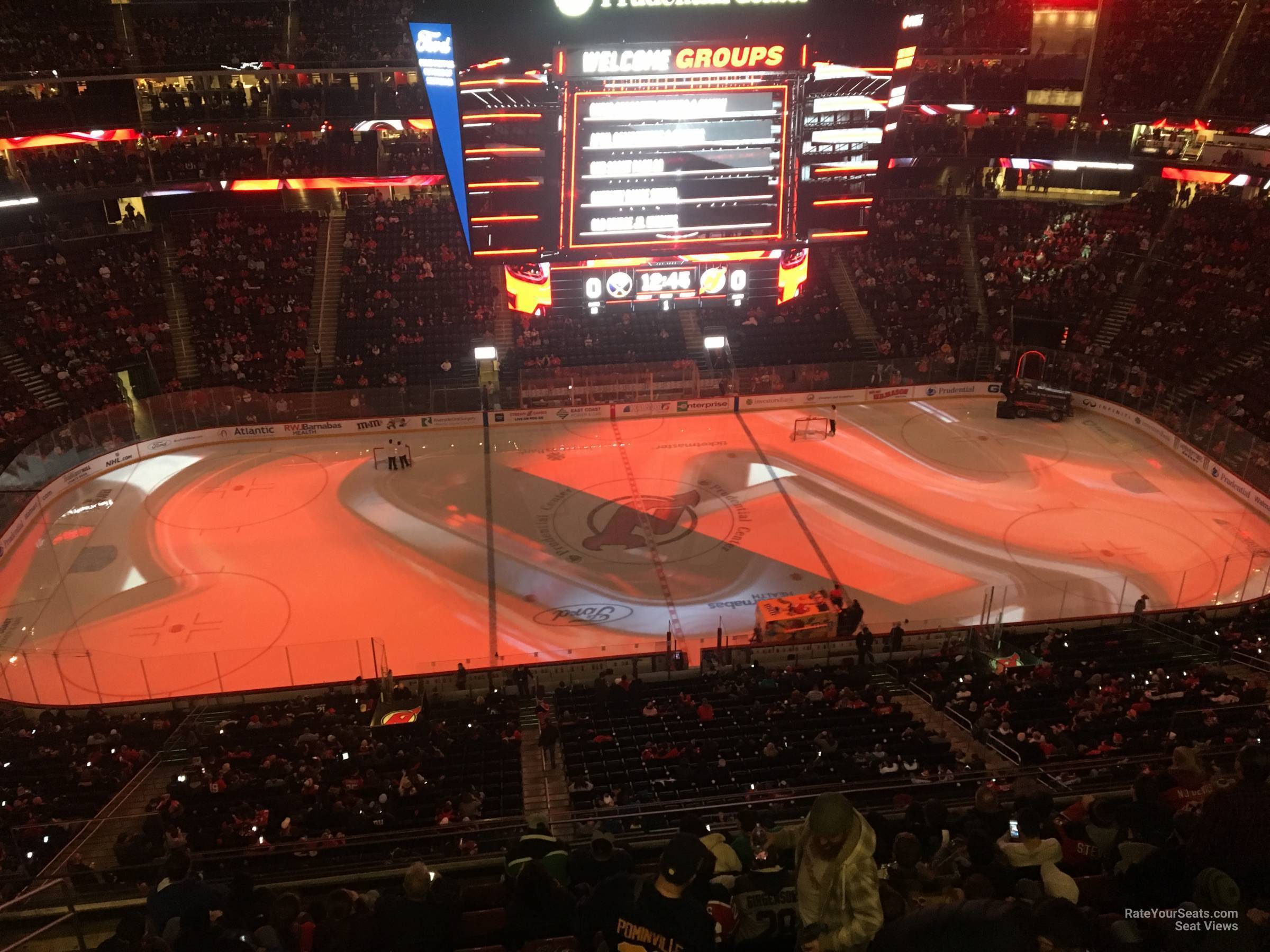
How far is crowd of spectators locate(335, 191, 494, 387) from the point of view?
1355 inches

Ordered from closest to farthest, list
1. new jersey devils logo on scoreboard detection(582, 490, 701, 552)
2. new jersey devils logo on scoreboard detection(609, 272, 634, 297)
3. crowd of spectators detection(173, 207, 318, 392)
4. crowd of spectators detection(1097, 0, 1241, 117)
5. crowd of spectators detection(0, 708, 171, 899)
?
1. crowd of spectators detection(0, 708, 171, 899)
2. new jersey devils logo on scoreboard detection(609, 272, 634, 297)
3. new jersey devils logo on scoreboard detection(582, 490, 701, 552)
4. crowd of spectators detection(173, 207, 318, 392)
5. crowd of spectators detection(1097, 0, 1241, 117)

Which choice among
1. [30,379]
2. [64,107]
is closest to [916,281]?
[30,379]

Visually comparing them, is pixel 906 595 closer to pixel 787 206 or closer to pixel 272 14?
pixel 787 206

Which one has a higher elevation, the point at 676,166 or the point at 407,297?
the point at 676,166

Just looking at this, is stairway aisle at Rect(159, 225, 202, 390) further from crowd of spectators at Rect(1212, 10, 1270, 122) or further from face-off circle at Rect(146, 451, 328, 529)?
crowd of spectators at Rect(1212, 10, 1270, 122)

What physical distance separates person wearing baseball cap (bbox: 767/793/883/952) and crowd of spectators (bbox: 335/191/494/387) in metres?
30.1

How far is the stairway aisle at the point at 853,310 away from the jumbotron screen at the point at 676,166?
46.2ft

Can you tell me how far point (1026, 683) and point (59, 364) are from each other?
30.5 metres

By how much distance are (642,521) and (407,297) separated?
16543 millimetres

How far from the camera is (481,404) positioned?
32.9 meters

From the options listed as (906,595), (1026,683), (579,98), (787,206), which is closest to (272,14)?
(579,98)

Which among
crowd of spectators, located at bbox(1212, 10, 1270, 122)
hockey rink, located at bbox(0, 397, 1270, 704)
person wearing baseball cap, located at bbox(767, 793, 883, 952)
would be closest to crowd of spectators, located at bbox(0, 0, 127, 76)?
hockey rink, located at bbox(0, 397, 1270, 704)

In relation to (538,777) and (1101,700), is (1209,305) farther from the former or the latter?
(538,777)

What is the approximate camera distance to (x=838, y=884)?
534 cm
